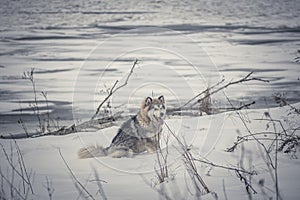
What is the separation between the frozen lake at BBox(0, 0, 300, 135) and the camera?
388 inches

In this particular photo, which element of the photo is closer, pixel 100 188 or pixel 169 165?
pixel 100 188

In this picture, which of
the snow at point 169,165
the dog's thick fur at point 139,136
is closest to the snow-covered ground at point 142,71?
the snow at point 169,165

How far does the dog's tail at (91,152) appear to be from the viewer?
18.9 ft

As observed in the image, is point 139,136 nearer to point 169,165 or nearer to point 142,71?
point 169,165

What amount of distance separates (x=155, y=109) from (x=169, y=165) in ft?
3.86

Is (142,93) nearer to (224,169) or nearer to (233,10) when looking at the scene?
(224,169)

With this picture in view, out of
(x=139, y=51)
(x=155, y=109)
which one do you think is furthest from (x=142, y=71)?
(x=155, y=109)

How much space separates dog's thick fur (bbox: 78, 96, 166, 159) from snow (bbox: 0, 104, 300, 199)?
0.13 m

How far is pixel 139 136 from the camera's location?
6.24 meters

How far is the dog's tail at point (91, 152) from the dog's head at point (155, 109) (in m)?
0.75

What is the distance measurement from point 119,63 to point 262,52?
13.6 feet

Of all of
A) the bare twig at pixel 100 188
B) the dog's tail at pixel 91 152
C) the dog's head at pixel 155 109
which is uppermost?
the dog's head at pixel 155 109

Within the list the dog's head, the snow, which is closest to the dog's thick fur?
the dog's head

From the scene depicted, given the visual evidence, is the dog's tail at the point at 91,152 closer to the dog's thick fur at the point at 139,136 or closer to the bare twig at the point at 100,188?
the dog's thick fur at the point at 139,136
